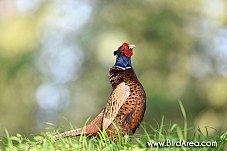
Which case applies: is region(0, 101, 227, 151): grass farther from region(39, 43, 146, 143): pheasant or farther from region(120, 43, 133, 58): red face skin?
region(120, 43, 133, 58): red face skin

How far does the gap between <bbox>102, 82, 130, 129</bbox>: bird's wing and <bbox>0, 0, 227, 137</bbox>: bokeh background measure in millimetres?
6227

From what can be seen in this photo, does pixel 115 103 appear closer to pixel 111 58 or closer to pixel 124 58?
pixel 124 58

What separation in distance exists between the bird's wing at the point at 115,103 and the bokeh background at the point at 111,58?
6.23 m

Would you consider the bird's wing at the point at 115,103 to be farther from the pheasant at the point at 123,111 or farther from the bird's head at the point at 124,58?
the bird's head at the point at 124,58

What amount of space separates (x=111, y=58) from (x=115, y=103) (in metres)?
6.61

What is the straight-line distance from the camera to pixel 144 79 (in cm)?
1015

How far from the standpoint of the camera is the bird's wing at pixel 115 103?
3297 millimetres

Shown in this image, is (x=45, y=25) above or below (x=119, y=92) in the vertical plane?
above

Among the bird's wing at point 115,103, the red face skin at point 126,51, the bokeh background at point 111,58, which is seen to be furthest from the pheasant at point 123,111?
the bokeh background at point 111,58

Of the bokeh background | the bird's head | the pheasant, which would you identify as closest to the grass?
the pheasant

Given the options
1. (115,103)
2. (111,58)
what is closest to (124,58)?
(115,103)

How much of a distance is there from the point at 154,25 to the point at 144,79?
3.42 ft

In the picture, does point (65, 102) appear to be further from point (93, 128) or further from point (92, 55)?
point (93, 128)

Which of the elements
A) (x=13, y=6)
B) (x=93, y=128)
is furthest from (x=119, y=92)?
(x=13, y=6)
